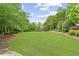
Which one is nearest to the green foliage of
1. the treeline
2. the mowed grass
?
the mowed grass

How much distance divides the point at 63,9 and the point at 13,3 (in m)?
0.43

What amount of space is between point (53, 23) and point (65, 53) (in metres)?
0.27

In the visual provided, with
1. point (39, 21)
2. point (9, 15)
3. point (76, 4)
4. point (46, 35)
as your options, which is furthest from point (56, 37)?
point (9, 15)

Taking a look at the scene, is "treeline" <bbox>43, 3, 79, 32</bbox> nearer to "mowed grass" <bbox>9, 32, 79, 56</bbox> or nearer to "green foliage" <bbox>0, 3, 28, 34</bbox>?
"mowed grass" <bbox>9, 32, 79, 56</bbox>

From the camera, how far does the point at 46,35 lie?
1.71 meters

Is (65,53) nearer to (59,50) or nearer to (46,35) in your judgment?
(59,50)

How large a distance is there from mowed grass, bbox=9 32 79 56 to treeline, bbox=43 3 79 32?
0.06 m

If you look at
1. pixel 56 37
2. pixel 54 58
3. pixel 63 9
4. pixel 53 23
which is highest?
pixel 63 9

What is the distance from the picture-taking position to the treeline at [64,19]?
5.54 ft

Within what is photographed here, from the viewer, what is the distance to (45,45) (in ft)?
5.52

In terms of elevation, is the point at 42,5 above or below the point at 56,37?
above

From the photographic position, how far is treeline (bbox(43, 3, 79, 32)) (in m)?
1.69

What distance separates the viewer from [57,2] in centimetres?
169

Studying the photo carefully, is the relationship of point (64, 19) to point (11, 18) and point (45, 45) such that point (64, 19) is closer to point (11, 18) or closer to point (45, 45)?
point (45, 45)
